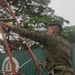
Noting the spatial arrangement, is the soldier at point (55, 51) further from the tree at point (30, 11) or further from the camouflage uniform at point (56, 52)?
the tree at point (30, 11)

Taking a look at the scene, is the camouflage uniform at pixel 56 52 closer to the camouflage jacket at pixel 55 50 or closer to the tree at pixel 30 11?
the camouflage jacket at pixel 55 50

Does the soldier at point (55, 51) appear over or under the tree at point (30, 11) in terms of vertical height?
under

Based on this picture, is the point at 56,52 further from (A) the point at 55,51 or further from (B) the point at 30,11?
(B) the point at 30,11

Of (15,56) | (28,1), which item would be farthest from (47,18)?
(15,56)

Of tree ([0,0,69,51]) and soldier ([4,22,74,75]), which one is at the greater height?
tree ([0,0,69,51])

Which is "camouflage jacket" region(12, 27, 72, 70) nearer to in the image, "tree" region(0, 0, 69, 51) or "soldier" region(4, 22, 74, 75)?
"soldier" region(4, 22, 74, 75)

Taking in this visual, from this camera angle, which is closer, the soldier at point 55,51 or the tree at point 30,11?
the soldier at point 55,51

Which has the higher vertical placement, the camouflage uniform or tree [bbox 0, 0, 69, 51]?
tree [bbox 0, 0, 69, 51]

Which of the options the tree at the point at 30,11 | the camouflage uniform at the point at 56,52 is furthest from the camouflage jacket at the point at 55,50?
the tree at the point at 30,11

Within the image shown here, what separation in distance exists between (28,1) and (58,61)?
49.6 ft

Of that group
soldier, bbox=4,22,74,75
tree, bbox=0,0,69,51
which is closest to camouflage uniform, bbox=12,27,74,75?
soldier, bbox=4,22,74,75

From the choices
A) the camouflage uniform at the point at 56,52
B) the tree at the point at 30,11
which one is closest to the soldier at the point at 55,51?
the camouflage uniform at the point at 56,52

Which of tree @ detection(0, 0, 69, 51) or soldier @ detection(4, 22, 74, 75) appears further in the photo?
tree @ detection(0, 0, 69, 51)

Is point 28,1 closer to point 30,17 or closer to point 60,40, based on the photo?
point 30,17
